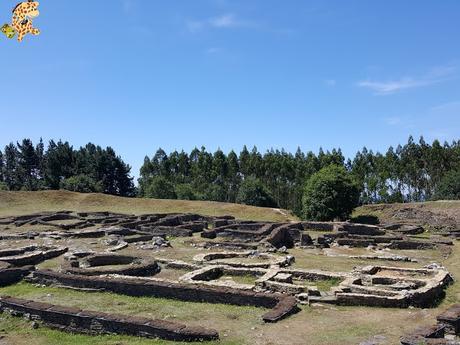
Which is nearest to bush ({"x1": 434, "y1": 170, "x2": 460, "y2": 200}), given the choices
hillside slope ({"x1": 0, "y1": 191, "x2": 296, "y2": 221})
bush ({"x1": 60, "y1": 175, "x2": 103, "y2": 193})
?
hillside slope ({"x1": 0, "y1": 191, "x2": 296, "y2": 221})

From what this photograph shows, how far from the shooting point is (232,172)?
89750 millimetres

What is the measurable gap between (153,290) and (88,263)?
7.47 metres

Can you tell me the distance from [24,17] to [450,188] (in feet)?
238

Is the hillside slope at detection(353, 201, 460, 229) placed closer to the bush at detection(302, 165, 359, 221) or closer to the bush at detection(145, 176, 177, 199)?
the bush at detection(302, 165, 359, 221)

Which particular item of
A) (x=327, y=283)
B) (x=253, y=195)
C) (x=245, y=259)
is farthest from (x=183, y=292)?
(x=253, y=195)

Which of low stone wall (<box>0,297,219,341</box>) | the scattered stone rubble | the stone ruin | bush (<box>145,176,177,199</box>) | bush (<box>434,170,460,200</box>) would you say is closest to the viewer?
the scattered stone rubble

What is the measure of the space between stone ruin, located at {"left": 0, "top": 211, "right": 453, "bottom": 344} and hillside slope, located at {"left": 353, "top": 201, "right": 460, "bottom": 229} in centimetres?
1521

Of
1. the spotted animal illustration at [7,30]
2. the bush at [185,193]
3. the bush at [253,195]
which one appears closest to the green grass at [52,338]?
the spotted animal illustration at [7,30]

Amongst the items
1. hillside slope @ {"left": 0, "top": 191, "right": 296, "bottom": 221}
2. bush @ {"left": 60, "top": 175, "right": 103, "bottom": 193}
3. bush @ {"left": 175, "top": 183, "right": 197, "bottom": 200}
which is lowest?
hillside slope @ {"left": 0, "top": 191, "right": 296, "bottom": 221}

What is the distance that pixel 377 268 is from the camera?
22.9 m

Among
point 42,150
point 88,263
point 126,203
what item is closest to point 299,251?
point 88,263

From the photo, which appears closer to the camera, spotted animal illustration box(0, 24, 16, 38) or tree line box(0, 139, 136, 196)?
spotted animal illustration box(0, 24, 16, 38)

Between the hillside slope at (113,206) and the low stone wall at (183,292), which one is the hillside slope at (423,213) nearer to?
the hillside slope at (113,206)

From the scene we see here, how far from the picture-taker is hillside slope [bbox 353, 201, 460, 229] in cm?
4747
